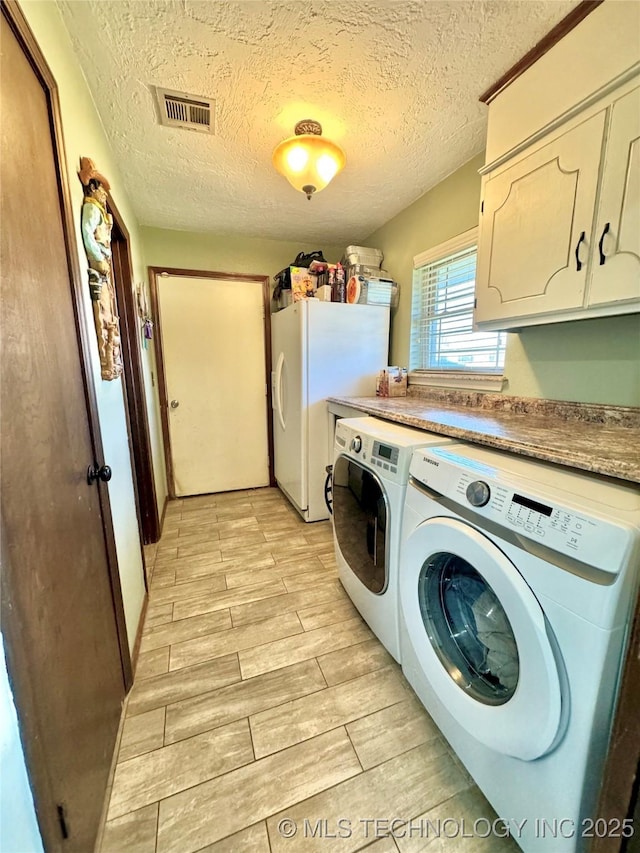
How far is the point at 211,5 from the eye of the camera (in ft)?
3.42

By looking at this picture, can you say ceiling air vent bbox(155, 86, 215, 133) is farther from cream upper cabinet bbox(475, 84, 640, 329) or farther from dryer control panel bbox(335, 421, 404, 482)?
dryer control panel bbox(335, 421, 404, 482)

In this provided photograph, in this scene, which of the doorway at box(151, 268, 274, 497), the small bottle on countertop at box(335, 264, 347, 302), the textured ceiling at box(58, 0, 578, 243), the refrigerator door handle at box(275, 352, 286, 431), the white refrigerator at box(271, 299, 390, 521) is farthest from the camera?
the doorway at box(151, 268, 274, 497)

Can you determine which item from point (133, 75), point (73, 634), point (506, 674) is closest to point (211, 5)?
point (133, 75)

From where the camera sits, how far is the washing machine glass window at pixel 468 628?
2.82ft

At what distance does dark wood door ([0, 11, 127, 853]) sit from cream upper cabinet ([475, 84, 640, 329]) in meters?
1.61

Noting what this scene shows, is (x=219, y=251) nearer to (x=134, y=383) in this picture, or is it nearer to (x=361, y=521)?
(x=134, y=383)

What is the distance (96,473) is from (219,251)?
8.41 feet

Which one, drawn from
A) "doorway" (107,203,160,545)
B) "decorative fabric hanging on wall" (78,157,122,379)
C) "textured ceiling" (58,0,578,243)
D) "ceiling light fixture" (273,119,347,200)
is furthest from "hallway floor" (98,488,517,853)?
"textured ceiling" (58,0,578,243)

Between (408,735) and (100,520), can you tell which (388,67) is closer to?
(100,520)

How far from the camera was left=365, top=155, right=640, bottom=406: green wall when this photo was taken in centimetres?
125

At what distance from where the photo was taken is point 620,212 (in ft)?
3.31

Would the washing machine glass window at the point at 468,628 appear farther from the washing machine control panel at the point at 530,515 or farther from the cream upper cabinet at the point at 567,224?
the cream upper cabinet at the point at 567,224

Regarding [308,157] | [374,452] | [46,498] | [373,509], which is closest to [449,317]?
[308,157]

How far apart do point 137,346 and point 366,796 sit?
247cm
